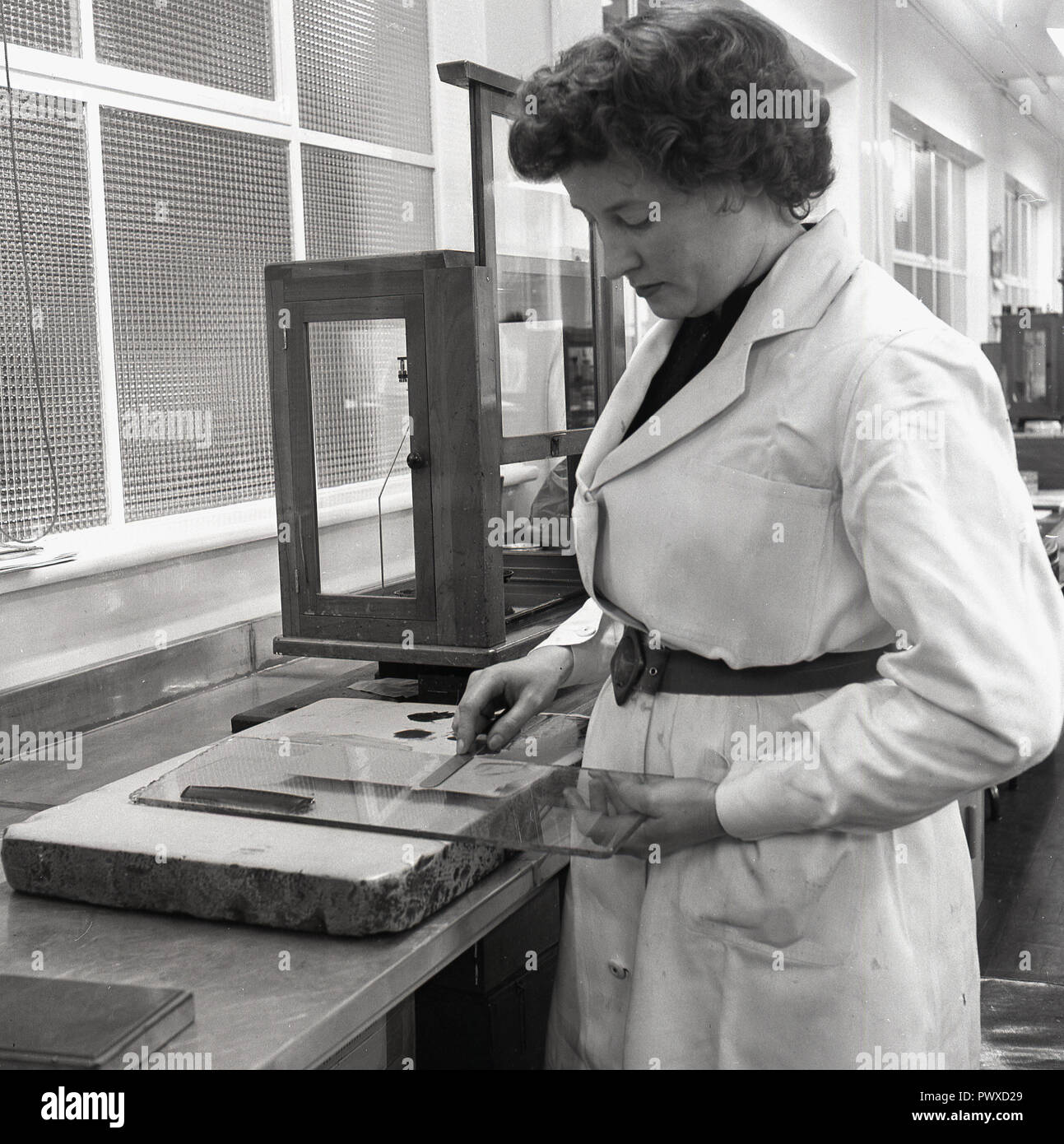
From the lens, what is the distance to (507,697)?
1.41 metres

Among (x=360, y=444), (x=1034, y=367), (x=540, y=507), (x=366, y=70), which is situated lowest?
(x=540, y=507)

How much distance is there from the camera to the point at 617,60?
3.57 ft

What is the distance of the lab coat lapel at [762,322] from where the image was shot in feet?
3.67

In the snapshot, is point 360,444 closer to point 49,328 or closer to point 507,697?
point 49,328

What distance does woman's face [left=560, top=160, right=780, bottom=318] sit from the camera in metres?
1.11

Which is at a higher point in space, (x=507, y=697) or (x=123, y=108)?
(x=123, y=108)

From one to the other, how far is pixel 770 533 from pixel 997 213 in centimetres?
915

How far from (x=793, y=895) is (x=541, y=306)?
4.21 feet

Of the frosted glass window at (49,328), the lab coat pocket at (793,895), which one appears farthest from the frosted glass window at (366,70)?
the lab coat pocket at (793,895)

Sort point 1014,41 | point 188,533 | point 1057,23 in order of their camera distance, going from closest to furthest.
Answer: point 188,533
point 1057,23
point 1014,41

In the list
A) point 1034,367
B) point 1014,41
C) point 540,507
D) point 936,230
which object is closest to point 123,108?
point 540,507

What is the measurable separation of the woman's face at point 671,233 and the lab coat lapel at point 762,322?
0.03m

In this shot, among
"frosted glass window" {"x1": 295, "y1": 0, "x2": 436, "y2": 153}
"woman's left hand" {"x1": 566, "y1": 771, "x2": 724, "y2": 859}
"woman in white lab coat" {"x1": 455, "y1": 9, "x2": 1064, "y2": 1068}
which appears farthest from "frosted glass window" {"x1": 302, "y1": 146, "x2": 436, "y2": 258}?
"woman's left hand" {"x1": 566, "y1": 771, "x2": 724, "y2": 859}

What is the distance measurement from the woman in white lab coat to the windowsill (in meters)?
0.78
